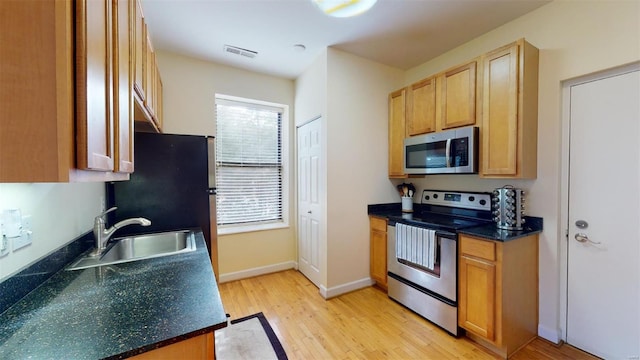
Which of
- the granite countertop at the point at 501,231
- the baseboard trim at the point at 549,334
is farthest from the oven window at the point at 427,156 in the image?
the baseboard trim at the point at 549,334

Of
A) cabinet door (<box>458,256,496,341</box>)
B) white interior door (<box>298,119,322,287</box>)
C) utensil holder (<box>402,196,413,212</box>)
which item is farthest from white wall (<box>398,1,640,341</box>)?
white interior door (<box>298,119,322,287</box>)

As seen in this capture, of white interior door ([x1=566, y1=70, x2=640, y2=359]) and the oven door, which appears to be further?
the oven door

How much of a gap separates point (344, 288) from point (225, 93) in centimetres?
270

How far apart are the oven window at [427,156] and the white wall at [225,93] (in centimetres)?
160

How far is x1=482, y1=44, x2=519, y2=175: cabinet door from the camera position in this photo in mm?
1938

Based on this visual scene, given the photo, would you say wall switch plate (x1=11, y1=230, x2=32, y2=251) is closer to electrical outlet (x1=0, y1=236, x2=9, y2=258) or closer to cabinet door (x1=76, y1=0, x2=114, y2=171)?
electrical outlet (x1=0, y1=236, x2=9, y2=258)

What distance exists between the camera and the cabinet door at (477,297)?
71.3 inches

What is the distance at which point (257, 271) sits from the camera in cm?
330

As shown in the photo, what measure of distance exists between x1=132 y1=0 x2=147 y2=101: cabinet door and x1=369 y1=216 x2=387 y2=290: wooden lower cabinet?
238 cm

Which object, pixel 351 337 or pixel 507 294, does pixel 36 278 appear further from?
pixel 507 294

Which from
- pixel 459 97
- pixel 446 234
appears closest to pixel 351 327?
pixel 446 234

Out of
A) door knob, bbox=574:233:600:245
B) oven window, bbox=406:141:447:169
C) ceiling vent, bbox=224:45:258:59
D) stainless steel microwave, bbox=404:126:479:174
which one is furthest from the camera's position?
ceiling vent, bbox=224:45:258:59

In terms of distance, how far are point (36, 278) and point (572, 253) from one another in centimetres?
326

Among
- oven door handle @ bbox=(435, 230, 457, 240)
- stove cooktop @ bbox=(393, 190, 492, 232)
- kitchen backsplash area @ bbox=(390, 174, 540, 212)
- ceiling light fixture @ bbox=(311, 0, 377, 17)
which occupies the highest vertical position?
ceiling light fixture @ bbox=(311, 0, 377, 17)
